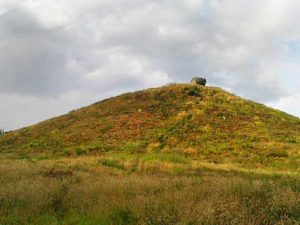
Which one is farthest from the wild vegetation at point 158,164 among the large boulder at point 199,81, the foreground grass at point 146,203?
the large boulder at point 199,81

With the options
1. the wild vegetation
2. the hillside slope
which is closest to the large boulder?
the wild vegetation

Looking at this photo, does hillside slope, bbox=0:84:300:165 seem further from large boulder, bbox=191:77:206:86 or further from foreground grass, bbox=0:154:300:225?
foreground grass, bbox=0:154:300:225

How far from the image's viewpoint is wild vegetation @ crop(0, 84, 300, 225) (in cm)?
838

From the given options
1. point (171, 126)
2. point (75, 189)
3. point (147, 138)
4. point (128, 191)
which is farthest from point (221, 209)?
point (171, 126)

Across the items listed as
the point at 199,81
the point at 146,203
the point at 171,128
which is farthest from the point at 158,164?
the point at 199,81

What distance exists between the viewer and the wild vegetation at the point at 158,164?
27.5 ft

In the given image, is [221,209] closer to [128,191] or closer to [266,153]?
[128,191]

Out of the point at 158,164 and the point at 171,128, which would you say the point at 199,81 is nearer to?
the point at 171,128

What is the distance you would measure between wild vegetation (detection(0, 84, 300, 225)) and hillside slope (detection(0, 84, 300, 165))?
0.10 metres

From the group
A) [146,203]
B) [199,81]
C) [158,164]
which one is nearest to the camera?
[146,203]

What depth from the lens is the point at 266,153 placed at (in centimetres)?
2956

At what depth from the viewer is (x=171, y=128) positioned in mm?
37125

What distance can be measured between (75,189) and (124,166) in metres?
10.5

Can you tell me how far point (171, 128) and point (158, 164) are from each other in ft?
49.2
